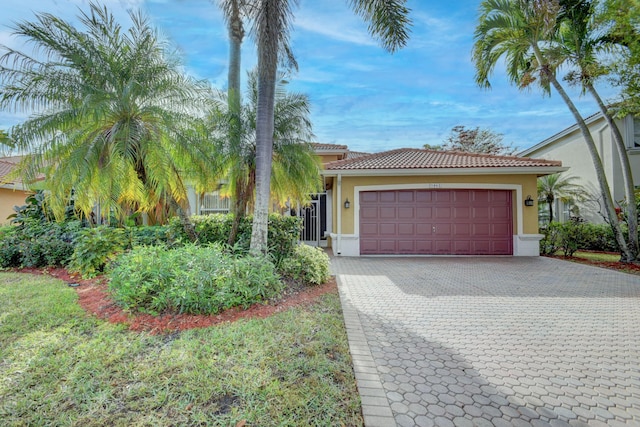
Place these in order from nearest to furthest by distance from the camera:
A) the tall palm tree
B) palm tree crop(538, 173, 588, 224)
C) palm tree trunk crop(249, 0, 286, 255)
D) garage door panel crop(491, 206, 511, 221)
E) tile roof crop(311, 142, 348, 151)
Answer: palm tree trunk crop(249, 0, 286, 255), the tall palm tree, garage door panel crop(491, 206, 511, 221), tile roof crop(311, 142, 348, 151), palm tree crop(538, 173, 588, 224)

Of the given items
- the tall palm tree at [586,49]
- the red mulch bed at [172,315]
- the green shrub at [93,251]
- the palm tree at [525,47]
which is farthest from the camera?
the tall palm tree at [586,49]

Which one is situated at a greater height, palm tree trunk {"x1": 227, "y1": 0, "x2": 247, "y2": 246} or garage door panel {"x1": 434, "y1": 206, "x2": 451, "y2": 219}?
palm tree trunk {"x1": 227, "y1": 0, "x2": 247, "y2": 246}

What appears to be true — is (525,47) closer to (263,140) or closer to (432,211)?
(432,211)

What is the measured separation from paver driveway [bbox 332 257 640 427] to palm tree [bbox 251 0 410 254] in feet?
9.79

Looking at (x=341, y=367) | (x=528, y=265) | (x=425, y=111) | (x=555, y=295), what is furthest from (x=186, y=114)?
(x=425, y=111)

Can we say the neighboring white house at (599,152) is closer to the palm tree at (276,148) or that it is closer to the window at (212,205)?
the palm tree at (276,148)

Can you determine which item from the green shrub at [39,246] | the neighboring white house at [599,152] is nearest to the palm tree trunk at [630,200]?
the neighboring white house at [599,152]

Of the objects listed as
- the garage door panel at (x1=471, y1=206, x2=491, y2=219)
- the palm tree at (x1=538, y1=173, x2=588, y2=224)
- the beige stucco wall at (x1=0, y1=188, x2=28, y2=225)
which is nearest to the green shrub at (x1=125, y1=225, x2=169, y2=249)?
the garage door panel at (x1=471, y1=206, x2=491, y2=219)

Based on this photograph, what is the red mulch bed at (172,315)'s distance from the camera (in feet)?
15.1

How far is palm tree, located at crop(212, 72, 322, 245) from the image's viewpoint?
7.59 m

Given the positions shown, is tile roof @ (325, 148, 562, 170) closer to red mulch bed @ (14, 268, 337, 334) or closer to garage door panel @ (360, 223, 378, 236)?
garage door panel @ (360, 223, 378, 236)

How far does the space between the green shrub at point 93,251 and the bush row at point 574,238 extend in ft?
55.0

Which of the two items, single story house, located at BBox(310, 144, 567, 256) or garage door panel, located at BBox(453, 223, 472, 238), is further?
garage door panel, located at BBox(453, 223, 472, 238)

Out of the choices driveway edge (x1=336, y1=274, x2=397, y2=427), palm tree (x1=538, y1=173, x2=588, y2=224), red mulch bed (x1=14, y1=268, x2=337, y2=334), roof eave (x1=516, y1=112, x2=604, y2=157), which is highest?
roof eave (x1=516, y1=112, x2=604, y2=157)
